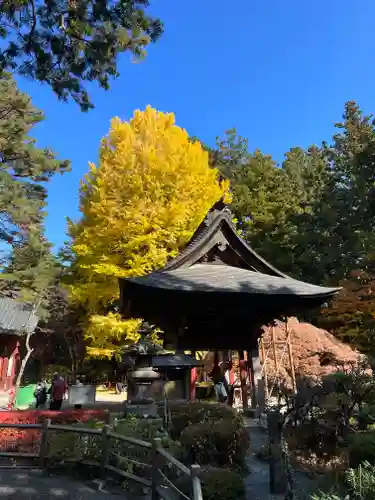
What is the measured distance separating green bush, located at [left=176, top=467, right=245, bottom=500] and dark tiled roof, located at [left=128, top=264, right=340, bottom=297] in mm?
4234

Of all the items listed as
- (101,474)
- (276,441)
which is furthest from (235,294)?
(101,474)

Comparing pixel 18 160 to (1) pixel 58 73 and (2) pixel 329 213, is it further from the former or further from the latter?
(2) pixel 329 213

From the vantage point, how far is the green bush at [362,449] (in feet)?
16.6

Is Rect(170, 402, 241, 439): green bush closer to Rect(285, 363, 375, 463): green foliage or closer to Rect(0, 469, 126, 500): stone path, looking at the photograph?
Rect(285, 363, 375, 463): green foliage

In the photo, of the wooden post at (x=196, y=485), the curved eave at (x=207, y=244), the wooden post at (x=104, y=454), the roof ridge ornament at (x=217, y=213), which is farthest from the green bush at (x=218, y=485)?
the roof ridge ornament at (x=217, y=213)

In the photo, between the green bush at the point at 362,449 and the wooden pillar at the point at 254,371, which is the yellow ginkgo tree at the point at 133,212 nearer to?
the wooden pillar at the point at 254,371

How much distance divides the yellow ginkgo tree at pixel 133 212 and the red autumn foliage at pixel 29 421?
6.89 meters

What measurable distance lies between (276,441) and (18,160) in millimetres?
18982

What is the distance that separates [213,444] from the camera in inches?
259

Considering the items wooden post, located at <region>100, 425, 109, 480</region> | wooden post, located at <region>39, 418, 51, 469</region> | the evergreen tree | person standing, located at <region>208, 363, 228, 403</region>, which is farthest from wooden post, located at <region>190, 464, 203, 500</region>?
the evergreen tree

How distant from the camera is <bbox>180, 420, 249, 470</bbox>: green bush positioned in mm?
6457

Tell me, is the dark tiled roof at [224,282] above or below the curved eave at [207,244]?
below

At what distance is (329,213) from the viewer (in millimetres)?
24562

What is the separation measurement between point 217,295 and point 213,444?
3.62 metres
